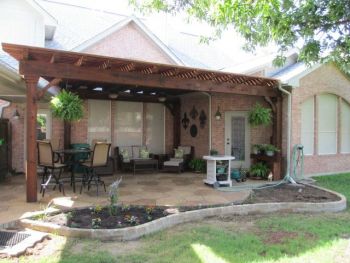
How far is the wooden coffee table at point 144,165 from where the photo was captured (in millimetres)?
10672

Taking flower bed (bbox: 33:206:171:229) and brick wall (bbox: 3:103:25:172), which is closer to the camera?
flower bed (bbox: 33:206:171:229)

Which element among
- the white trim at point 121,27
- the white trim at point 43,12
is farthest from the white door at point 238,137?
the white trim at point 43,12

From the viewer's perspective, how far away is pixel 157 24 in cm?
1532

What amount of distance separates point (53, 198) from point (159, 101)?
6289 mm

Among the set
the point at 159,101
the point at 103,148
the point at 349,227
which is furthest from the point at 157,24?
the point at 349,227

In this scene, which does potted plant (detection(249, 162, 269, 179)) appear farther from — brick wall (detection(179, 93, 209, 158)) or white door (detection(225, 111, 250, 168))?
brick wall (detection(179, 93, 209, 158))

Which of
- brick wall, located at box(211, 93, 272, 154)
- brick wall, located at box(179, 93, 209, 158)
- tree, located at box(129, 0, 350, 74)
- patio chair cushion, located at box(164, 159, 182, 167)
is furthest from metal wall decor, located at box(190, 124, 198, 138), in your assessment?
tree, located at box(129, 0, 350, 74)

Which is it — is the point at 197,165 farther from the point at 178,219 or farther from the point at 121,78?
the point at 178,219

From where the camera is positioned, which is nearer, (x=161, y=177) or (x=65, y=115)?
(x=65, y=115)

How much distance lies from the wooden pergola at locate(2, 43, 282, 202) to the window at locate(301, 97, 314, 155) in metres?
1.03

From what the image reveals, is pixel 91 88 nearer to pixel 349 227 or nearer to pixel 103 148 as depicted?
pixel 103 148

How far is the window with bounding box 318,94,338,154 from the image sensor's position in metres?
11.0

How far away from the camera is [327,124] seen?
11.3 metres

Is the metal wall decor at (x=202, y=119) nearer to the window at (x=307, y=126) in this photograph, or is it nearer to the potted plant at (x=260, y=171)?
the potted plant at (x=260, y=171)
